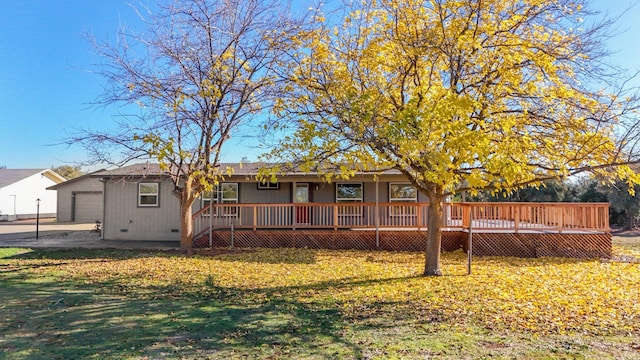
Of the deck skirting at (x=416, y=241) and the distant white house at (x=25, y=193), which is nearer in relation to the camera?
the deck skirting at (x=416, y=241)

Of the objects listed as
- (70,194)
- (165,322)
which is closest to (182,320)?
(165,322)

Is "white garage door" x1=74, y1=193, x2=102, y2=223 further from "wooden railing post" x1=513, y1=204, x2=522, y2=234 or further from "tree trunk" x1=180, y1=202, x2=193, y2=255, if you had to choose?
"wooden railing post" x1=513, y1=204, x2=522, y2=234

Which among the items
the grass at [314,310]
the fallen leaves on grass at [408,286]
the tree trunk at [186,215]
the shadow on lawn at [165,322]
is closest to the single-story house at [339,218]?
the fallen leaves on grass at [408,286]

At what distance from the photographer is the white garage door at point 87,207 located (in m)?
26.5

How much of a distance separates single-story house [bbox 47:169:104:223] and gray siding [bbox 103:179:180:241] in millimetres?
12899

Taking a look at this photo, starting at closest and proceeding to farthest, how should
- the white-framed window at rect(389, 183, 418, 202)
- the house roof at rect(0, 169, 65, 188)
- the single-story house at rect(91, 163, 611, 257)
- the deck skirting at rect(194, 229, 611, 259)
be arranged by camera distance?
the deck skirting at rect(194, 229, 611, 259)
the single-story house at rect(91, 163, 611, 257)
the white-framed window at rect(389, 183, 418, 202)
the house roof at rect(0, 169, 65, 188)

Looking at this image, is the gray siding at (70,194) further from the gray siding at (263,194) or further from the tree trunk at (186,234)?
the tree trunk at (186,234)

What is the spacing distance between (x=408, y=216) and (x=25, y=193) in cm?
3016

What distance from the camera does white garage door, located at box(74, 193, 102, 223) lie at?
1042 inches

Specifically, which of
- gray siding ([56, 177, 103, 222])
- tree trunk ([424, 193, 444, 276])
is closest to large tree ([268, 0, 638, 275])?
tree trunk ([424, 193, 444, 276])

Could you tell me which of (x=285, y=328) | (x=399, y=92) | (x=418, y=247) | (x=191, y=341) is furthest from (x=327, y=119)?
(x=418, y=247)

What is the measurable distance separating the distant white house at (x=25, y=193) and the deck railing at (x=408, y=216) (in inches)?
845

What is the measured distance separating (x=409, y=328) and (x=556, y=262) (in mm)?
8015

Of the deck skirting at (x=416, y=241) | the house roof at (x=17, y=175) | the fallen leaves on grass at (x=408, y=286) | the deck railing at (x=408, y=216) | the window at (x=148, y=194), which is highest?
the house roof at (x=17, y=175)
